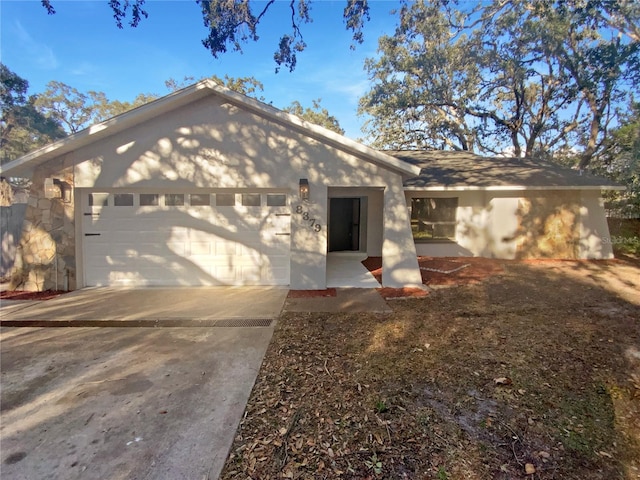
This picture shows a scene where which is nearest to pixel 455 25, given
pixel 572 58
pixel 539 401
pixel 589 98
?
pixel 572 58

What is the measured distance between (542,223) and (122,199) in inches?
486

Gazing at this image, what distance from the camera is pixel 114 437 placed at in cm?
269

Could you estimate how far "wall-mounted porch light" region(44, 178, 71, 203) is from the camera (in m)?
6.73

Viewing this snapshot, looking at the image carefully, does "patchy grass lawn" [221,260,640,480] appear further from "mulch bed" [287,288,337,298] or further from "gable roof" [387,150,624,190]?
"gable roof" [387,150,624,190]

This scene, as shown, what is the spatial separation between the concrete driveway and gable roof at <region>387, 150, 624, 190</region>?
7275mm

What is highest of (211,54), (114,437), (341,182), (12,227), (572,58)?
(572,58)

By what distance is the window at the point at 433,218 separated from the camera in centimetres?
1114

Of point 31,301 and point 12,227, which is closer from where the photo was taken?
point 31,301

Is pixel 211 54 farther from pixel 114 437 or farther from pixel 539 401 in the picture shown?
pixel 539 401

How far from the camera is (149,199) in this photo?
738cm

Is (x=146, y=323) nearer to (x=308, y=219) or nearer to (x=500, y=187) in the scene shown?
(x=308, y=219)

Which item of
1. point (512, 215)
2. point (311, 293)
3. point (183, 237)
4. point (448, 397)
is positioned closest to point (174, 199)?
point (183, 237)

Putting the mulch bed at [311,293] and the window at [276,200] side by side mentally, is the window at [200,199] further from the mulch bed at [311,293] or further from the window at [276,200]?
the mulch bed at [311,293]

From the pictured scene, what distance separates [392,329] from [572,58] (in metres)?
18.4
